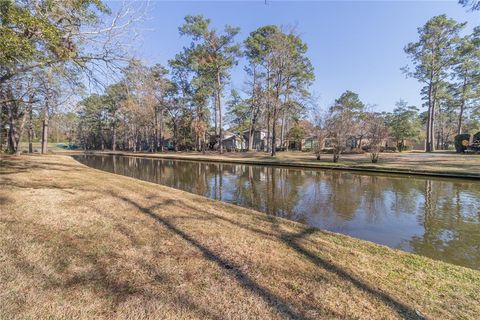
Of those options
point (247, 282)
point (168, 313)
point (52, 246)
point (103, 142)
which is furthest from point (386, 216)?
point (103, 142)

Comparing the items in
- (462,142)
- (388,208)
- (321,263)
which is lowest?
(388,208)

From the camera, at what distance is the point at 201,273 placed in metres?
3.08

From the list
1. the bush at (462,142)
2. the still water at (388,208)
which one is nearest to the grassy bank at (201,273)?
the still water at (388,208)

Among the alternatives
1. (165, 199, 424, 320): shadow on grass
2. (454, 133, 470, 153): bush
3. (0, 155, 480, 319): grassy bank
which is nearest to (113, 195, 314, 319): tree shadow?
(0, 155, 480, 319): grassy bank

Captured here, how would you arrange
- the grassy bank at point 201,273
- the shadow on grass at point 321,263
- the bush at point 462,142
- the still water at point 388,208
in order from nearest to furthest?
the grassy bank at point 201,273 < the shadow on grass at point 321,263 < the still water at point 388,208 < the bush at point 462,142

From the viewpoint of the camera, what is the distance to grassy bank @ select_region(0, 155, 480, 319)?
2453 mm

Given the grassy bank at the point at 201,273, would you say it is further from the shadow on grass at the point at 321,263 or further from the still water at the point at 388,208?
the still water at the point at 388,208

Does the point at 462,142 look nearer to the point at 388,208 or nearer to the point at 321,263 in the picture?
the point at 388,208

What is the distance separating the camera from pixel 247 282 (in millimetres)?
2941

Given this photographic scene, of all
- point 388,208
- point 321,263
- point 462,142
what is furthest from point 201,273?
point 462,142

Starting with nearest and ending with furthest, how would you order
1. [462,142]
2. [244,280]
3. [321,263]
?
1. [244,280]
2. [321,263]
3. [462,142]

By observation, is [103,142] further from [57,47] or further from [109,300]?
[109,300]

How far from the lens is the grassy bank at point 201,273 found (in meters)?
2.45

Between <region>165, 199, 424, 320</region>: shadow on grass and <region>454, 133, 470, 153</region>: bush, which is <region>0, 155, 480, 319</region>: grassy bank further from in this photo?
<region>454, 133, 470, 153</region>: bush
